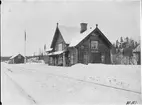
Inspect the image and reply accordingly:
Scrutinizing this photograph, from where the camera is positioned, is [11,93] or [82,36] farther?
[82,36]

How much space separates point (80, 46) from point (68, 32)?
0.25 m

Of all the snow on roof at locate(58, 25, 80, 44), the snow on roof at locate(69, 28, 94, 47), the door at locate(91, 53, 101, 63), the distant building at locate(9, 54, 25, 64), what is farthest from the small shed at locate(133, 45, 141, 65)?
the distant building at locate(9, 54, 25, 64)

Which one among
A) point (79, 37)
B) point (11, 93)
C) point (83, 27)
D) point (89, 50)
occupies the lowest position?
point (11, 93)

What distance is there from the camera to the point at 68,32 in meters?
3.13

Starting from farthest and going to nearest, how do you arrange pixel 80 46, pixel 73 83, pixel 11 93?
1. pixel 80 46
2. pixel 73 83
3. pixel 11 93

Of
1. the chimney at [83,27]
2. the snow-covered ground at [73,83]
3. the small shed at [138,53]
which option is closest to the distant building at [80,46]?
the chimney at [83,27]

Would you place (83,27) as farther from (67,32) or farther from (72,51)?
(72,51)

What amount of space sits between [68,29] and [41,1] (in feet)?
1.74

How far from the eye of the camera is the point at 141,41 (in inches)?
127

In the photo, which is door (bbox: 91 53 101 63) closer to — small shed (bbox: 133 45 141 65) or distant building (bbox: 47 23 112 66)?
distant building (bbox: 47 23 112 66)

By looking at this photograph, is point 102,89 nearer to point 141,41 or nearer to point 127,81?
point 127,81

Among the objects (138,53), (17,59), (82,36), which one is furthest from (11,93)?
(138,53)

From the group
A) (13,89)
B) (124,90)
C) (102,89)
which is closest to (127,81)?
(124,90)

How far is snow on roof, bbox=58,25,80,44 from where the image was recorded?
313 cm
